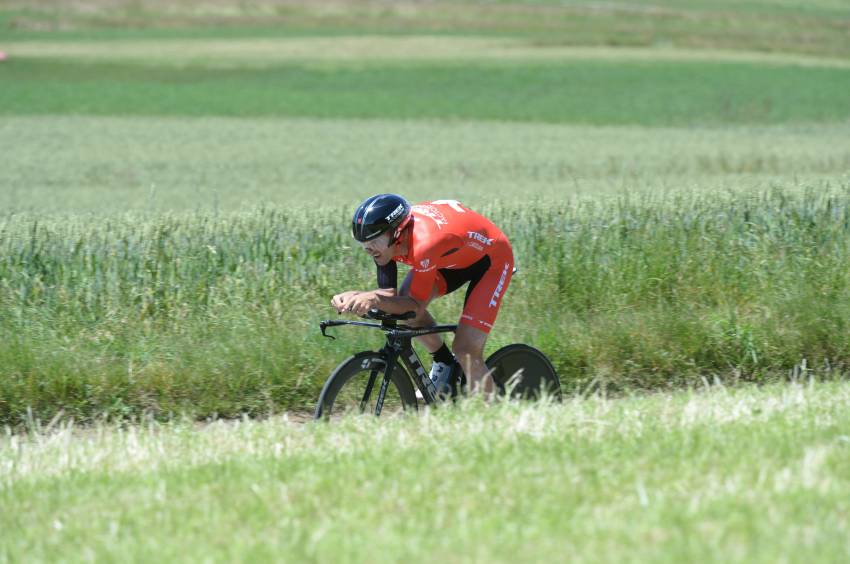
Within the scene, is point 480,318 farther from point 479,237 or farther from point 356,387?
point 356,387

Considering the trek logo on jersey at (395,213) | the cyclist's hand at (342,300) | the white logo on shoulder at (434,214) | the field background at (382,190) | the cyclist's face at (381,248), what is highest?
the trek logo on jersey at (395,213)

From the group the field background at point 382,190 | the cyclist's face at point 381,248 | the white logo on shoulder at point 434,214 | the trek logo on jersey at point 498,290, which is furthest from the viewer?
the field background at point 382,190

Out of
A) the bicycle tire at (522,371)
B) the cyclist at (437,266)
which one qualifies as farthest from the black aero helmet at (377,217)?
the bicycle tire at (522,371)

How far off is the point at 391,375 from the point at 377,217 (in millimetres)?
978

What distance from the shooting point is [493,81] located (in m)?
50.1

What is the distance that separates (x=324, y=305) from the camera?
382 inches

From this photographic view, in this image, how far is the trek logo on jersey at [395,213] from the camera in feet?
20.2

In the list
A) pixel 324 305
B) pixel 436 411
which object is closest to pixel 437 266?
pixel 436 411

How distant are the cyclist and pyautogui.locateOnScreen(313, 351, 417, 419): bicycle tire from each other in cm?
29

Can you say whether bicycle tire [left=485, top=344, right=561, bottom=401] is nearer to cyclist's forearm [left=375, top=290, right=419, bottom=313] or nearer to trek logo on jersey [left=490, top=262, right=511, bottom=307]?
trek logo on jersey [left=490, top=262, right=511, bottom=307]

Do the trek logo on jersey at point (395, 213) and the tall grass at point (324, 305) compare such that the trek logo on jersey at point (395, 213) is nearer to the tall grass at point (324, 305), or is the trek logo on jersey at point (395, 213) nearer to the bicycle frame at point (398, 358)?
the bicycle frame at point (398, 358)

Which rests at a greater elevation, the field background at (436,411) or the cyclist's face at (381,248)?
the cyclist's face at (381,248)

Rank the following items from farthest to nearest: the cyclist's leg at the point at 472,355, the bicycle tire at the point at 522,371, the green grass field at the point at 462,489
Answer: the bicycle tire at the point at 522,371 → the cyclist's leg at the point at 472,355 → the green grass field at the point at 462,489

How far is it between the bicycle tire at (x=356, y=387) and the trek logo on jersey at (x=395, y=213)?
2.54 feet
